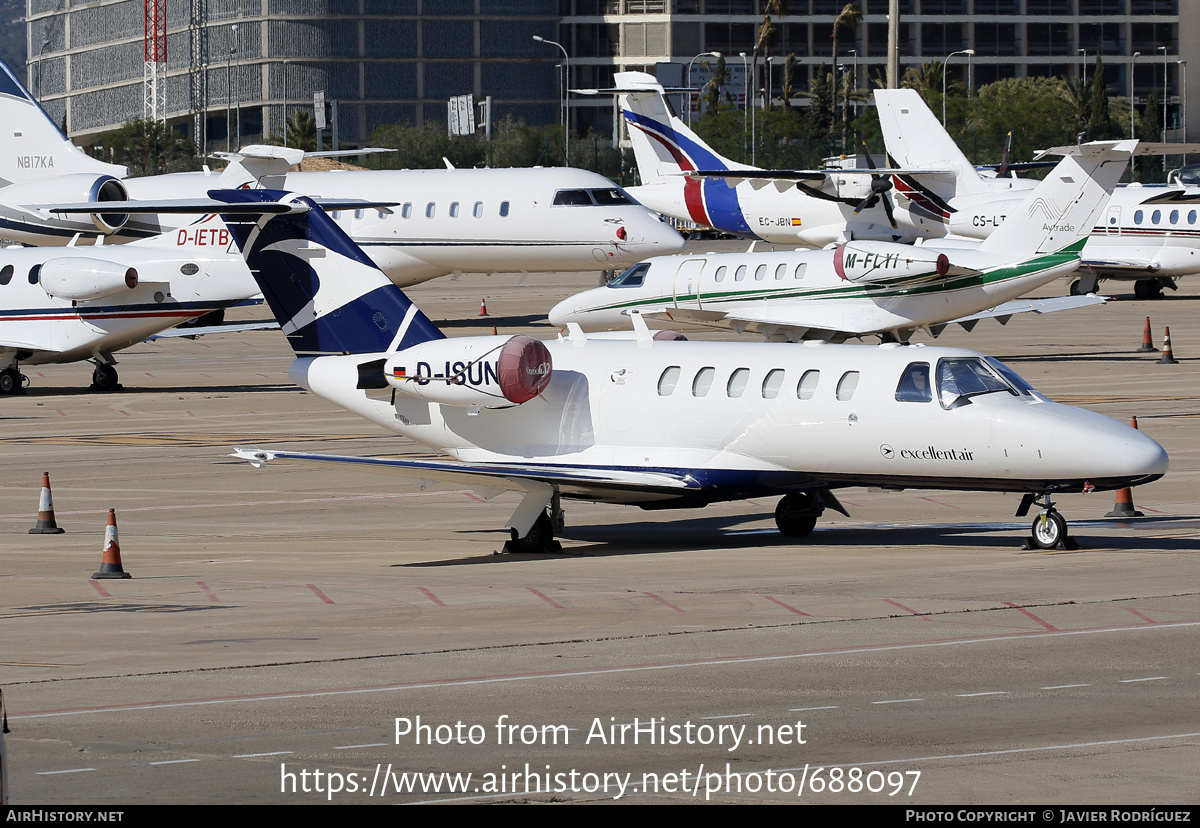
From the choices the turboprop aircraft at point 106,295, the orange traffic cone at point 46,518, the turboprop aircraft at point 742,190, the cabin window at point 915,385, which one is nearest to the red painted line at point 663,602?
the cabin window at point 915,385

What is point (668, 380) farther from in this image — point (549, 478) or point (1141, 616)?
point (1141, 616)

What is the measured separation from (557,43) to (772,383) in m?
155

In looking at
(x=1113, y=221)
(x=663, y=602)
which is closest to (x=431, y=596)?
(x=663, y=602)

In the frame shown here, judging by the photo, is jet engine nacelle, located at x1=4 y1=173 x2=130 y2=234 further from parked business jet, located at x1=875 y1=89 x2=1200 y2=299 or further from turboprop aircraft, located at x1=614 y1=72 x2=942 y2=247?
parked business jet, located at x1=875 y1=89 x2=1200 y2=299

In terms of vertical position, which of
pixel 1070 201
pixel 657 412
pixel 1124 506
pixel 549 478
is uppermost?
pixel 1070 201

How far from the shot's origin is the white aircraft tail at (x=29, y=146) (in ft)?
197

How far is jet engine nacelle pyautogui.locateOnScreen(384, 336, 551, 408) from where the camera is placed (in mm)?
21000

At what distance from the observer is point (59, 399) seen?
39.0m

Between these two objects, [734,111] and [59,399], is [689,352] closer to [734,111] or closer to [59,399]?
[59,399]

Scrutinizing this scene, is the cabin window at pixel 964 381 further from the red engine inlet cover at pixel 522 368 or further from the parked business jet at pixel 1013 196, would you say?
the parked business jet at pixel 1013 196

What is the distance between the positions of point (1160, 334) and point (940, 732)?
1598 inches

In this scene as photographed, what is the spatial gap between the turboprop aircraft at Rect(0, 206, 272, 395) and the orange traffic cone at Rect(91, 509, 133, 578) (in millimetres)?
20359

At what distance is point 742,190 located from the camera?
63.9 metres
